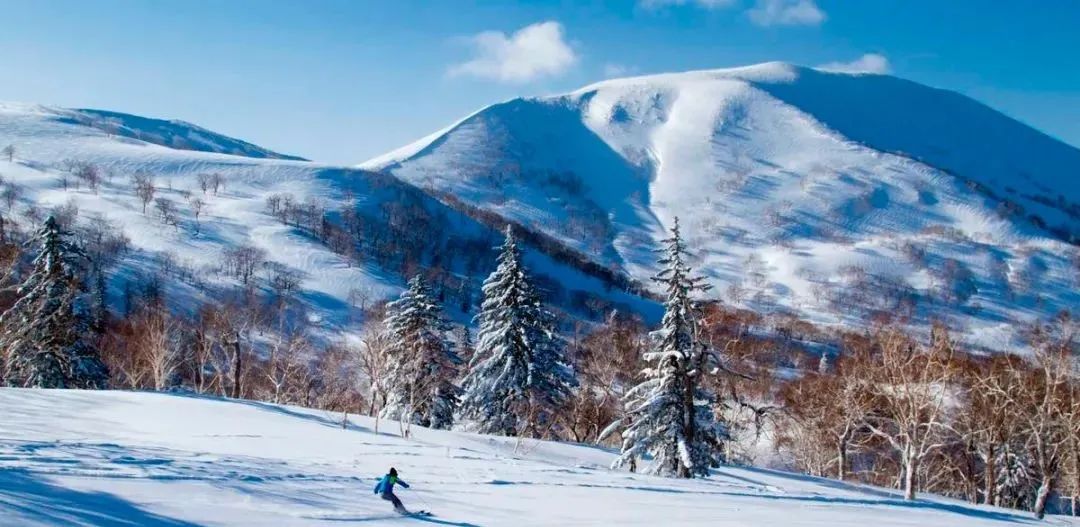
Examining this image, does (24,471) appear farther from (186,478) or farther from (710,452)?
(710,452)

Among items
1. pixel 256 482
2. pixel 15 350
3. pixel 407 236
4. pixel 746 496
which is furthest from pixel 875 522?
pixel 407 236

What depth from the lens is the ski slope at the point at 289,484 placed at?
30.7ft

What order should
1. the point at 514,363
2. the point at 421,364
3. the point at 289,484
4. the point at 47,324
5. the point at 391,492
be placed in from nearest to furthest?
the point at 391,492 < the point at 289,484 < the point at 47,324 < the point at 514,363 < the point at 421,364

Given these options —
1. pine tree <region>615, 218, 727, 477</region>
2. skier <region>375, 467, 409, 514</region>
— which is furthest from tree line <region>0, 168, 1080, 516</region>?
skier <region>375, 467, 409, 514</region>

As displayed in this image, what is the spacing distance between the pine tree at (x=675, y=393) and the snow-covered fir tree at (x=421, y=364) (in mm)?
13778

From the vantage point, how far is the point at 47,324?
33.4m

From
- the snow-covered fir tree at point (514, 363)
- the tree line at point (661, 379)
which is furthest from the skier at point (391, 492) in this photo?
the snow-covered fir tree at point (514, 363)

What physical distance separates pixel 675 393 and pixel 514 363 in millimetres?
11604

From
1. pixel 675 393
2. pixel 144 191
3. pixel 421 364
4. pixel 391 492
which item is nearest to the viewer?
pixel 391 492

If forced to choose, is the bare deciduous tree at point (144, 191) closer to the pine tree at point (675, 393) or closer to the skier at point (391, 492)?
the pine tree at point (675, 393)

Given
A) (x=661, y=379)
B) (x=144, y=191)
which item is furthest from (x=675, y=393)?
(x=144, y=191)

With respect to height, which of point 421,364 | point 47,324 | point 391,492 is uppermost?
point 391,492

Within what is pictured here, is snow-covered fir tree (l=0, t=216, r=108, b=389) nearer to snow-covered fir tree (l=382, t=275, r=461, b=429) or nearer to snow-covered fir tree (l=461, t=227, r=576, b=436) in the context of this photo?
snow-covered fir tree (l=382, t=275, r=461, b=429)

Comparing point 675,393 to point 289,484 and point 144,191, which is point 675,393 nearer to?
point 289,484
